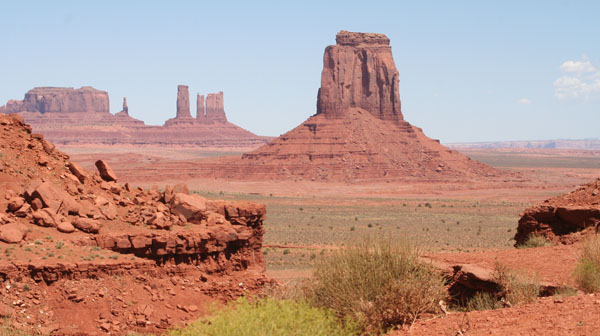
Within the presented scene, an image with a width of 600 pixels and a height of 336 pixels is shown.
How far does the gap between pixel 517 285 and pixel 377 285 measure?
2.59 metres

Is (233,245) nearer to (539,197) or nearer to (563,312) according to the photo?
(563,312)

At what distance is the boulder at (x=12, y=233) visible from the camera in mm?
14899

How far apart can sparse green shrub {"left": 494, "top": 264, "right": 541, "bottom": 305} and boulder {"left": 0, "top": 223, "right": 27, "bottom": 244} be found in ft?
30.6

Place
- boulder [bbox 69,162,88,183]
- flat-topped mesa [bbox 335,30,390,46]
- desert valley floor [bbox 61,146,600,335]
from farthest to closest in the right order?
flat-topped mesa [bbox 335,30,390,46], boulder [bbox 69,162,88,183], desert valley floor [bbox 61,146,600,335]

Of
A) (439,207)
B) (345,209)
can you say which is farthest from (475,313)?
(439,207)

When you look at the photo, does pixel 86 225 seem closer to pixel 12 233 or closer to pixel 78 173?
pixel 12 233

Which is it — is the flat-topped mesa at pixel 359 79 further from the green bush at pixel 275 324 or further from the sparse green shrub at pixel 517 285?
the green bush at pixel 275 324

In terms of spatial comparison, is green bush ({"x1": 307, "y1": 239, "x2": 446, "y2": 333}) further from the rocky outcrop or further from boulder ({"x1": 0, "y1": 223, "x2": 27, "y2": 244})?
the rocky outcrop

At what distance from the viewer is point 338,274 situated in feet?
41.6

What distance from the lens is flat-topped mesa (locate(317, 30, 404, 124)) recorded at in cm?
12375

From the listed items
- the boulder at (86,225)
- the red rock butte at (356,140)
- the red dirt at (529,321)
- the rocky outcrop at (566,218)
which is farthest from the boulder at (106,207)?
the red rock butte at (356,140)

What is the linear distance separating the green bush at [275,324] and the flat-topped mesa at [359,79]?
11261 centimetres

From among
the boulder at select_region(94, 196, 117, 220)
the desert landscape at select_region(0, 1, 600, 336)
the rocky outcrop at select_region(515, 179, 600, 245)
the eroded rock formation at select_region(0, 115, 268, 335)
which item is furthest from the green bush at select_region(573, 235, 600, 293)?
the boulder at select_region(94, 196, 117, 220)

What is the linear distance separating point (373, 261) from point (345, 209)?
6099 cm
